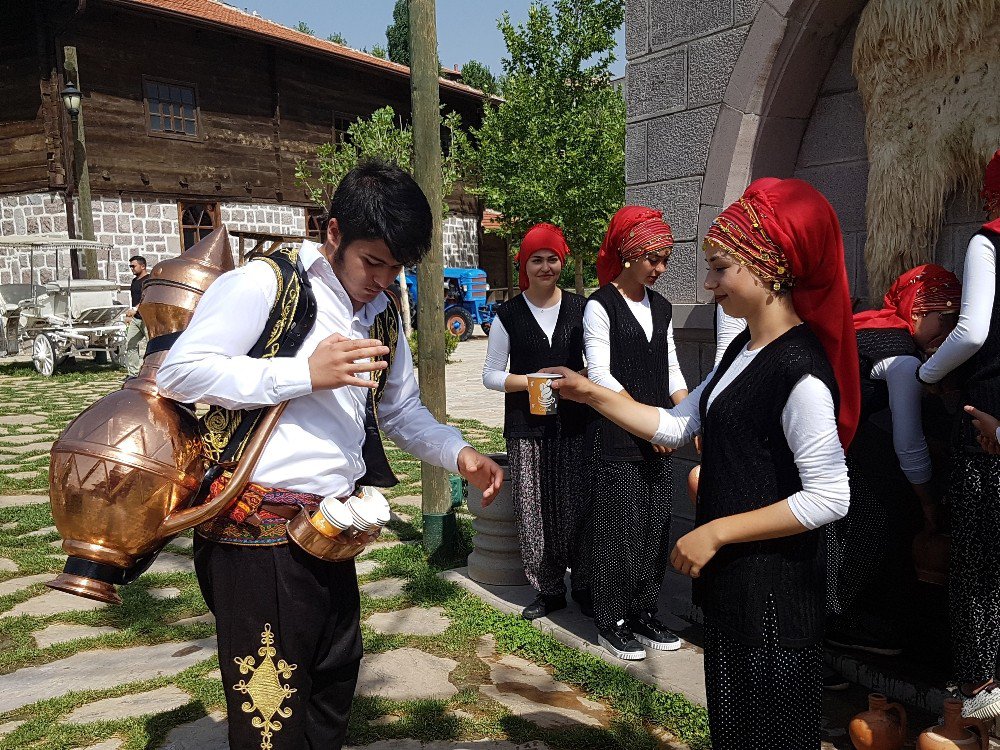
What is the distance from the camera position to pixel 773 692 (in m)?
2.08

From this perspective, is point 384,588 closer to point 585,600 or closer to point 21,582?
point 585,600

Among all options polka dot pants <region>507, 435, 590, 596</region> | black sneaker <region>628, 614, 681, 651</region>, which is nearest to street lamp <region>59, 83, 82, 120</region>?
polka dot pants <region>507, 435, 590, 596</region>

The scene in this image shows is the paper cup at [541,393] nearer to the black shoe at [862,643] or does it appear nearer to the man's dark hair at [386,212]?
the man's dark hair at [386,212]

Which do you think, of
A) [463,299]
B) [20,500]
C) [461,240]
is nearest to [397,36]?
[461,240]

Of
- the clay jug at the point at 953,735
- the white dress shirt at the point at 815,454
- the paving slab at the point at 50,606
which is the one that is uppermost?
the white dress shirt at the point at 815,454

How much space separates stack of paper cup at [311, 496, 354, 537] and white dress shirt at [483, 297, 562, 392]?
7.94ft

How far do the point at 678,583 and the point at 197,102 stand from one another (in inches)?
727

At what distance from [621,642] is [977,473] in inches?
67.8

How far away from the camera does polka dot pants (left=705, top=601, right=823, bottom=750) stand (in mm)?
2076

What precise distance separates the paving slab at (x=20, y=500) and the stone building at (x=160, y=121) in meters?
11.0

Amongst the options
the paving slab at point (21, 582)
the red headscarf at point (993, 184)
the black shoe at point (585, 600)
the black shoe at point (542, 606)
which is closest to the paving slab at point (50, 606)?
the paving slab at point (21, 582)

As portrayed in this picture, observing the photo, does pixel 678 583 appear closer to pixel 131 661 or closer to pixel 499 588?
pixel 499 588

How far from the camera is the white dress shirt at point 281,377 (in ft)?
6.54

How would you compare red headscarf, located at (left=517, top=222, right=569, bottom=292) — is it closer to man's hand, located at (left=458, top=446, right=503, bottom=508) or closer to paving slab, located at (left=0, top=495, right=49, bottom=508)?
man's hand, located at (left=458, top=446, right=503, bottom=508)
